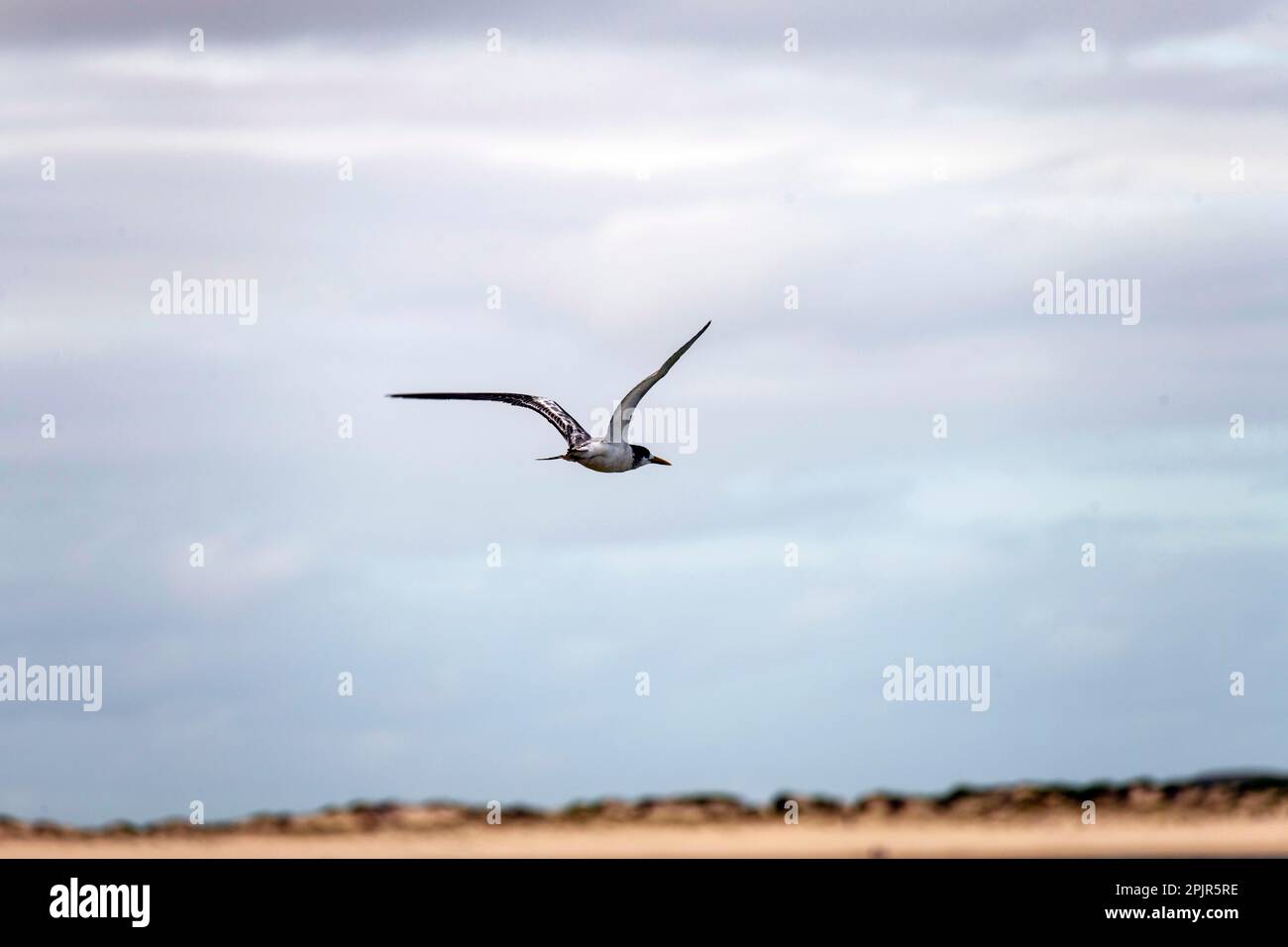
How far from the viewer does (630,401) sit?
53.6 metres

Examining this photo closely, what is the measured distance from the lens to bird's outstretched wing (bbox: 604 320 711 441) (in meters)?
50.8

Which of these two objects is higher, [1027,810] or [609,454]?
[609,454]

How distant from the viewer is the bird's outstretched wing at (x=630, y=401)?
50750 mm
